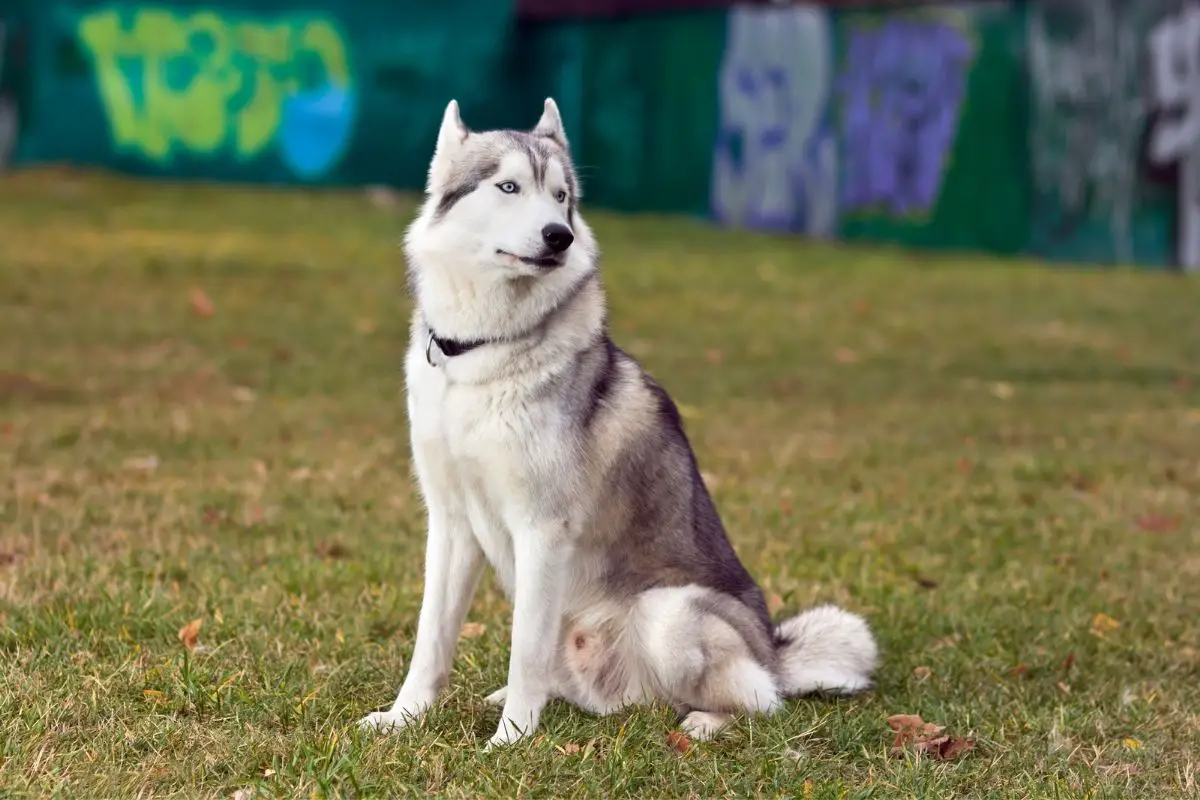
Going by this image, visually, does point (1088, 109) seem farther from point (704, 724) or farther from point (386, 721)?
point (386, 721)

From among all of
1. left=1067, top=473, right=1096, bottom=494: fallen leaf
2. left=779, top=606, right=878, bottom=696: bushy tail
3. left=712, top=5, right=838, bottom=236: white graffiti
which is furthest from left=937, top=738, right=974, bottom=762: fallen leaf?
left=712, top=5, right=838, bottom=236: white graffiti

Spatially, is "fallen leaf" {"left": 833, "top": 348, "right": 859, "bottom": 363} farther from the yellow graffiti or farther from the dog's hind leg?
the yellow graffiti

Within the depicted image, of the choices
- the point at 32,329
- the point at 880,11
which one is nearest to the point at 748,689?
the point at 32,329

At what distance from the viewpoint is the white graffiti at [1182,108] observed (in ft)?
59.8

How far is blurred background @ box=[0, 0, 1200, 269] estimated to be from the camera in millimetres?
18625

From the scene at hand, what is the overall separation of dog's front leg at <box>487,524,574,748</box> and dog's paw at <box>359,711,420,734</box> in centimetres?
26

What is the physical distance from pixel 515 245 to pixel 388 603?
1.96 m

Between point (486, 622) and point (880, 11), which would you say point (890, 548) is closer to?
point (486, 622)

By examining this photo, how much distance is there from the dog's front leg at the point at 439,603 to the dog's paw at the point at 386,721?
28 millimetres

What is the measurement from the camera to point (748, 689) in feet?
15.2

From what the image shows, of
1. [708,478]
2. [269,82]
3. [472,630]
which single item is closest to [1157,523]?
[708,478]

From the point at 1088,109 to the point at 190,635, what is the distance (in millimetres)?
15747

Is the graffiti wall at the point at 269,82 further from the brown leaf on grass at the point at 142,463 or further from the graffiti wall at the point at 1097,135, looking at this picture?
the brown leaf on grass at the point at 142,463

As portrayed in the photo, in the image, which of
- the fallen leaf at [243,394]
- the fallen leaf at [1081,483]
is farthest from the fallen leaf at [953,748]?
the fallen leaf at [243,394]
